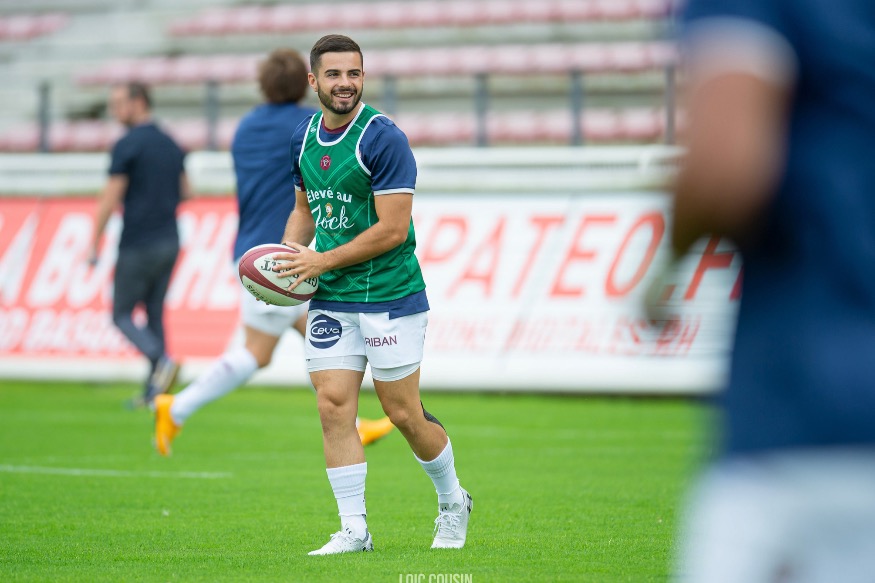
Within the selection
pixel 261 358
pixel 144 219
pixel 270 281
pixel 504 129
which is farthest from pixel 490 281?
pixel 270 281

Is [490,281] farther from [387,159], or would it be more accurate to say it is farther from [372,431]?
[387,159]

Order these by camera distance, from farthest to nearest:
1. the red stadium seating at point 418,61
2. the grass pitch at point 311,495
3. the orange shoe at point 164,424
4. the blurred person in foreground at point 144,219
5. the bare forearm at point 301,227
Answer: the red stadium seating at point 418,61
the blurred person in foreground at point 144,219
the orange shoe at point 164,424
the bare forearm at point 301,227
the grass pitch at point 311,495

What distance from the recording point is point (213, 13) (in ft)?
87.9

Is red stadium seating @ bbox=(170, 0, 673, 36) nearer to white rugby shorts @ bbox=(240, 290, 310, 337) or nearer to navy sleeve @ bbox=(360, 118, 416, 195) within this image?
white rugby shorts @ bbox=(240, 290, 310, 337)

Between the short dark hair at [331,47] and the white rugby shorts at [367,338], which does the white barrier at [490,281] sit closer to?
the white rugby shorts at [367,338]

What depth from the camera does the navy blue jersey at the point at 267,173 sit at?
327 inches

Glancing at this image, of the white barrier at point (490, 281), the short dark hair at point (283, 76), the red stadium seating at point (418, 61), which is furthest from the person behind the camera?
the red stadium seating at point (418, 61)

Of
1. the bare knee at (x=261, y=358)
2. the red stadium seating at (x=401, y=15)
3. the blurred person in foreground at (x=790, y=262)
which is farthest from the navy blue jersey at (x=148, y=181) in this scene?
the red stadium seating at (x=401, y=15)

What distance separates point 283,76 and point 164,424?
7.12 ft

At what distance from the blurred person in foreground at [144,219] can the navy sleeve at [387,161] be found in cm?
712

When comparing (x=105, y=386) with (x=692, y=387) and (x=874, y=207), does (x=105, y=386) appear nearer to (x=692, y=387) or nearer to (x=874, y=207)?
(x=692, y=387)

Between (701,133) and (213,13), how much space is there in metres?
25.8

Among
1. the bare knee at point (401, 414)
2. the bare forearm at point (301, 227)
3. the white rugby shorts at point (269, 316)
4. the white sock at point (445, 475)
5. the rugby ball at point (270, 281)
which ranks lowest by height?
the white rugby shorts at point (269, 316)

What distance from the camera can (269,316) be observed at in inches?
337
